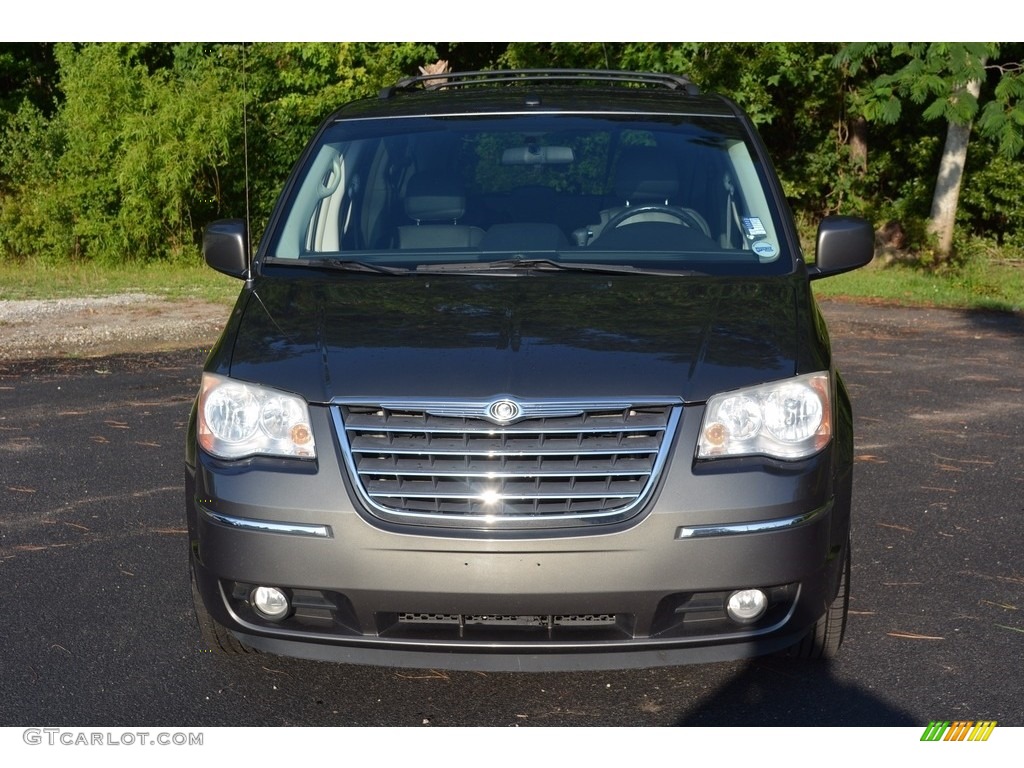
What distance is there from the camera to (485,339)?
385 centimetres

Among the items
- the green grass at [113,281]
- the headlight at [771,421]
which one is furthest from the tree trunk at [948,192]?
the headlight at [771,421]

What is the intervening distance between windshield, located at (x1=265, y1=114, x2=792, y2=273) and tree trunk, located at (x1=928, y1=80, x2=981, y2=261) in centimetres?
1540

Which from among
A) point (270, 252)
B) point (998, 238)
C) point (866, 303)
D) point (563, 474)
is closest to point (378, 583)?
point (563, 474)

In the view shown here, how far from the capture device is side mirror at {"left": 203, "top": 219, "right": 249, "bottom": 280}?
4867 mm

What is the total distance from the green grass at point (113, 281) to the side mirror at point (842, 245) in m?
11.7

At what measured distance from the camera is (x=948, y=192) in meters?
19.7

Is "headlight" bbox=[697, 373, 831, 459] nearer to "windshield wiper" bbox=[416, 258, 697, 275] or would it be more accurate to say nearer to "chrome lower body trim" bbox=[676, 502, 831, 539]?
"chrome lower body trim" bbox=[676, 502, 831, 539]

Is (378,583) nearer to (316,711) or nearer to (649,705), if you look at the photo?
(316,711)

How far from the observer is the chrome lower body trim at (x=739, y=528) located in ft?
11.4

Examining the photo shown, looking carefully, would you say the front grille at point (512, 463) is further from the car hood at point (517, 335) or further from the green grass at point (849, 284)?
the green grass at point (849, 284)

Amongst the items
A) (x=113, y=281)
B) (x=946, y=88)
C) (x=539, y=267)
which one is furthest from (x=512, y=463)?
(x=113, y=281)

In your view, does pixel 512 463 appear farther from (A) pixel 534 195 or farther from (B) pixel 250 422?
(A) pixel 534 195

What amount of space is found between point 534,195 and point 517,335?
130cm

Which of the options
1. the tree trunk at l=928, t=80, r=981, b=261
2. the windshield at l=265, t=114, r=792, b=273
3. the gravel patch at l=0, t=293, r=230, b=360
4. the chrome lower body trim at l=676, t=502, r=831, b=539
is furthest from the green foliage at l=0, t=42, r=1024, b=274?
the chrome lower body trim at l=676, t=502, r=831, b=539
